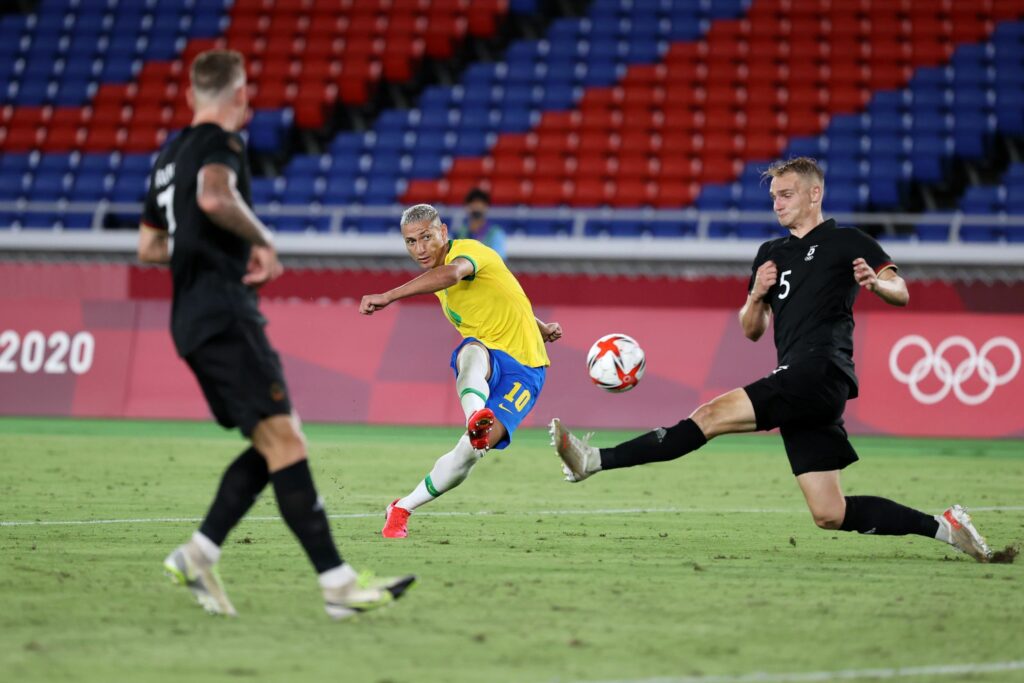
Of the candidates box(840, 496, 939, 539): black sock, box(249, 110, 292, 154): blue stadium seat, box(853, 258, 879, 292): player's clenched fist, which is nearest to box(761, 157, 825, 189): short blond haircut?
box(853, 258, 879, 292): player's clenched fist

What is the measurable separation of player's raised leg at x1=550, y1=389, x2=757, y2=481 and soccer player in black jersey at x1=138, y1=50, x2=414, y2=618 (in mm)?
2017

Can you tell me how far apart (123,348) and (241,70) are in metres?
12.3

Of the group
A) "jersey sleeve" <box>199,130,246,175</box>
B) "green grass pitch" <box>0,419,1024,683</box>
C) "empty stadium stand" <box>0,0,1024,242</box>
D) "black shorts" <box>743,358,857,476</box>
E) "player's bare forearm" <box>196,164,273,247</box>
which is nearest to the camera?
"green grass pitch" <box>0,419,1024,683</box>

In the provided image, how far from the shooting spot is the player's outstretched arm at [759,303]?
7363 millimetres

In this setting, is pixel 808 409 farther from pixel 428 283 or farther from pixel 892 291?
pixel 428 283

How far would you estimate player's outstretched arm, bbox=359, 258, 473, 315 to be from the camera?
22.9ft

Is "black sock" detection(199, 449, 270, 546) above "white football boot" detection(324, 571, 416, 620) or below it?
above

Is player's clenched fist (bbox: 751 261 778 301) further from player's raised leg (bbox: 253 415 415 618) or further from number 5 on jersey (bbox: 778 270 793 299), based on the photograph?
player's raised leg (bbox: 253 415 415 618)

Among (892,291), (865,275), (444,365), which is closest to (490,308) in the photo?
(865,275)

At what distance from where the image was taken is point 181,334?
541 centimetres

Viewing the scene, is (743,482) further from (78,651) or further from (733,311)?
(78,651)

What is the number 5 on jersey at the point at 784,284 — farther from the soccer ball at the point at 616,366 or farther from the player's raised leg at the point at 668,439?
the soccer ball at the point at 616,366

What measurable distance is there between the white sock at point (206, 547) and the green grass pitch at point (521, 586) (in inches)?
9.4

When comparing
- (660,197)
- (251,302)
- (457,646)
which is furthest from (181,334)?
(660,197)
